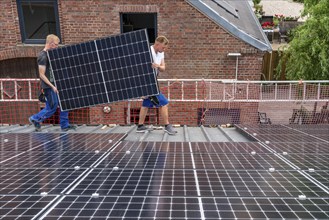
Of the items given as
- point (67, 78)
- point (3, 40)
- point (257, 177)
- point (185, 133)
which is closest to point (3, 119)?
point (3, 40)

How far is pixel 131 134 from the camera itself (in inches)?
227

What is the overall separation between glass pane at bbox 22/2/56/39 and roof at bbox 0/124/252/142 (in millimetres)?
6918

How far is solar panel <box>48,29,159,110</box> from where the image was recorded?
6.07m

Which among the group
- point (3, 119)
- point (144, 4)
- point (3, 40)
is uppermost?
point (144, 4)

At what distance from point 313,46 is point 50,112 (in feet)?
32.5

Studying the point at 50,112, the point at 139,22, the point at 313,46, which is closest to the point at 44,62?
the point at 50,112

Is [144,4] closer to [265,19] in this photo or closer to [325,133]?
[325,133]

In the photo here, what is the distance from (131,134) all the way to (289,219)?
3.88 meters

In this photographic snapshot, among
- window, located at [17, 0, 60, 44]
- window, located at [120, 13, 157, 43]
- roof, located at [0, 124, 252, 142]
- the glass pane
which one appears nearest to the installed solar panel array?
roof, located at [0, 124, 252, 142]

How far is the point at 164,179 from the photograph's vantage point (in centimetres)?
318

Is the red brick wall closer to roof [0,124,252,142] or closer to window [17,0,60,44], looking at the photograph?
window [17,0,60,44]

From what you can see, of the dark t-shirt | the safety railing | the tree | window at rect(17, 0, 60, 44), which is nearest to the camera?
the dark t-shirt

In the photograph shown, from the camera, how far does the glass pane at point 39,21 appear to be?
11945mm

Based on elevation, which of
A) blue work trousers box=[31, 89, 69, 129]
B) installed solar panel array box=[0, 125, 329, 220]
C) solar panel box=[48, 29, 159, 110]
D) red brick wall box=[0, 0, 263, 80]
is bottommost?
installed solar panel array box=[0, 125, 329, 220]
